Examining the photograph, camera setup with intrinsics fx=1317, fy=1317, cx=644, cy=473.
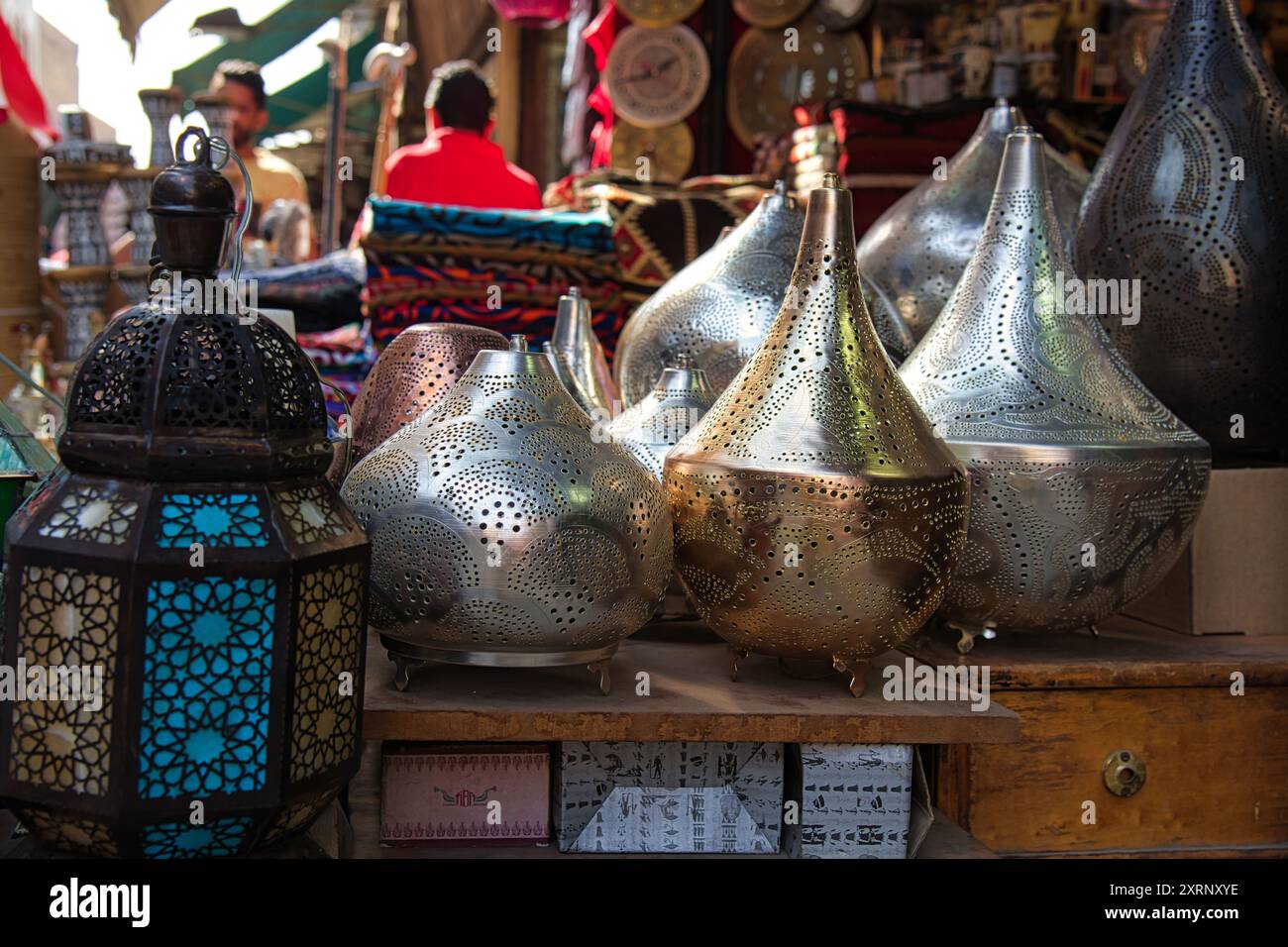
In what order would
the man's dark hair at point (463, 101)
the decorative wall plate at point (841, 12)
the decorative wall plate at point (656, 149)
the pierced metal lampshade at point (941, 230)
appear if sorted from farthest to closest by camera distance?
the decorative wall plate at point (656, 149), the decorative wall plate at point (841, 12), the man's dark hair at point (463, 101), the pierced metal lampshade at point (941, 230)

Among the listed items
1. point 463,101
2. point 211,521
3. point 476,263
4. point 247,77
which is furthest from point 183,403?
point 247,77

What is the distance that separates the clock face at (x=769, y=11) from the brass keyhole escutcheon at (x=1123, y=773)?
319 cm

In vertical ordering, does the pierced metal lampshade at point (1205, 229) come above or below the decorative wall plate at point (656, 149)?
below

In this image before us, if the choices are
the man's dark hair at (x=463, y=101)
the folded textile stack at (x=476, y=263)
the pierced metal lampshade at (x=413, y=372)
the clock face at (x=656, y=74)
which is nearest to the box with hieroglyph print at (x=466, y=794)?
the pierced metal lampshade at (x=413, y=372)

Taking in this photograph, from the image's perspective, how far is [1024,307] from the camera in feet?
4.41

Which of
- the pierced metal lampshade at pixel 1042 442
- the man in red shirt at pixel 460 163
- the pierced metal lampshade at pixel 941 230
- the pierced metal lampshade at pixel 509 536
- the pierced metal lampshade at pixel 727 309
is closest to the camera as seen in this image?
the pierced metal lampshade at pixel 509 536

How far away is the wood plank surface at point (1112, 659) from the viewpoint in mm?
1305

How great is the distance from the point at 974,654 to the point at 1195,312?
0.53 meters

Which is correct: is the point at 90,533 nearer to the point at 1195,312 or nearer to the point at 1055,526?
the point at 1055,526

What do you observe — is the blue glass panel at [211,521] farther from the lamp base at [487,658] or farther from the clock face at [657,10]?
the clock face at [657,10]

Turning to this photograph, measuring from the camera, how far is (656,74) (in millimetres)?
4137

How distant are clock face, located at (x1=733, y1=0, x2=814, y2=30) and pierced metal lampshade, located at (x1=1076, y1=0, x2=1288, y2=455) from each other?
257 centimetres

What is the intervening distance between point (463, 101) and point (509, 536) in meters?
2.82

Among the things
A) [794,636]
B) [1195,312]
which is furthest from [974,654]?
[1195,312]
